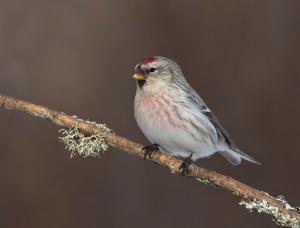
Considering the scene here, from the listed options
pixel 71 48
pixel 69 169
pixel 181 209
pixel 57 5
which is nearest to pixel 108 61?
pixel 71 48

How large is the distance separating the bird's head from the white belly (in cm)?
10

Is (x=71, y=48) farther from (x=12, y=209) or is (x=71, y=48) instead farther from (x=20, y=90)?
(x=12, y=209)

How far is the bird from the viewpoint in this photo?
2766 millimetres

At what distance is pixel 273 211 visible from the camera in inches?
79.0

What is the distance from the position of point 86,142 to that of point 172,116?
62 centimetres

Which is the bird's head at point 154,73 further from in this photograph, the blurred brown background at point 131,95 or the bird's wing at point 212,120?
the blurred brown background at point 131,95

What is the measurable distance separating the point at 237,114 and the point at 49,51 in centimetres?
121

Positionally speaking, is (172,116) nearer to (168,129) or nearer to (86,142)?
(168,129)

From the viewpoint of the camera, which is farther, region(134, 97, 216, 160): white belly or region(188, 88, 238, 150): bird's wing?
region(188, 88, 238, 150): bird's wing

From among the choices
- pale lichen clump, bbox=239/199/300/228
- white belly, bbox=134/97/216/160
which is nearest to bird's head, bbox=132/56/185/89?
white belly, bbox=134/97/216/160

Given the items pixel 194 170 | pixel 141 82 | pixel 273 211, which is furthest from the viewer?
pixel 141 82

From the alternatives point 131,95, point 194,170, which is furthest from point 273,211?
point 131,95

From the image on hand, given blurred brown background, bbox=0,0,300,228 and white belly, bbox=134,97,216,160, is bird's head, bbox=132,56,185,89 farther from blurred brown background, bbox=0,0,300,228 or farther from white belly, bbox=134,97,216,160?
blurred brown background, bbox=0,0,300,228

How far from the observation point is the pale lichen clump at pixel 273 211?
1971mm
